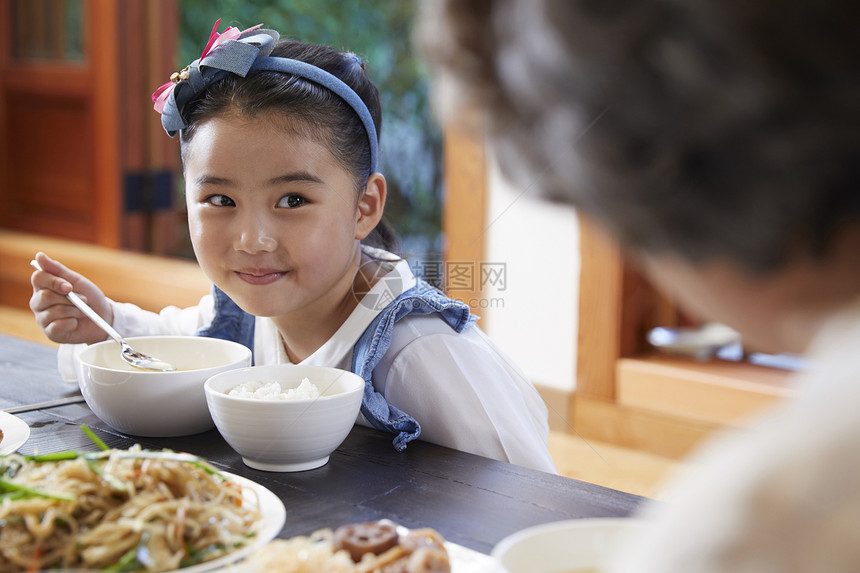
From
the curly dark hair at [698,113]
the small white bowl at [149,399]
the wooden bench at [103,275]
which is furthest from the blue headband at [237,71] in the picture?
the wooden bench at [103,275]

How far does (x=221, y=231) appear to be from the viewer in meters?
1.26

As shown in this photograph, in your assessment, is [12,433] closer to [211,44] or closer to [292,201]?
[292,201]

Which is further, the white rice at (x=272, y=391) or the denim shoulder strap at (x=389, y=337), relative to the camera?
the denim shoulder strap at (x=389, y=337)

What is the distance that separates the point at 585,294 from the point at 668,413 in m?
0.44

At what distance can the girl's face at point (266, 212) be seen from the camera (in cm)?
123

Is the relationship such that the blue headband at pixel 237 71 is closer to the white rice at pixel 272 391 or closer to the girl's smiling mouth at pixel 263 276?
the girl's smiling mouth at pixel 263 276

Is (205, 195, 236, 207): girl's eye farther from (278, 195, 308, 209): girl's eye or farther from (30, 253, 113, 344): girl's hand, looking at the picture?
(30, 253, 113, 344): girl's hand

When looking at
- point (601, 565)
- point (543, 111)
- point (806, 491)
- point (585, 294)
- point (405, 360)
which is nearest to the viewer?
point (806, 491)

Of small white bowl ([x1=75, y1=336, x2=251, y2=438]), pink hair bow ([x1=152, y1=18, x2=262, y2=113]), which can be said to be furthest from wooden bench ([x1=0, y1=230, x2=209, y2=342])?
small white bowl ([x1=75, y1=336, x2=251, y2=438])

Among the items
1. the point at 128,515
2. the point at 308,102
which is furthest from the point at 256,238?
the point at 128,515

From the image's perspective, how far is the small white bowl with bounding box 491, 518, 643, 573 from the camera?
0.59 metres

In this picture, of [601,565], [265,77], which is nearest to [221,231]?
[265,77]

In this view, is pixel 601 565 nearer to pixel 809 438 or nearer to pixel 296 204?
pixel 809 438

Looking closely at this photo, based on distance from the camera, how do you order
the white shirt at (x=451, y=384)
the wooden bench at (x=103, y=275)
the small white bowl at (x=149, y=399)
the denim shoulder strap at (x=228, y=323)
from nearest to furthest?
the small white bowl at (x=149, y=399) → the white shirt at (x=451, y=384) → the denim shoulder strap at (x=228, y=323) → the wooden bench at (x=103, y=275)
